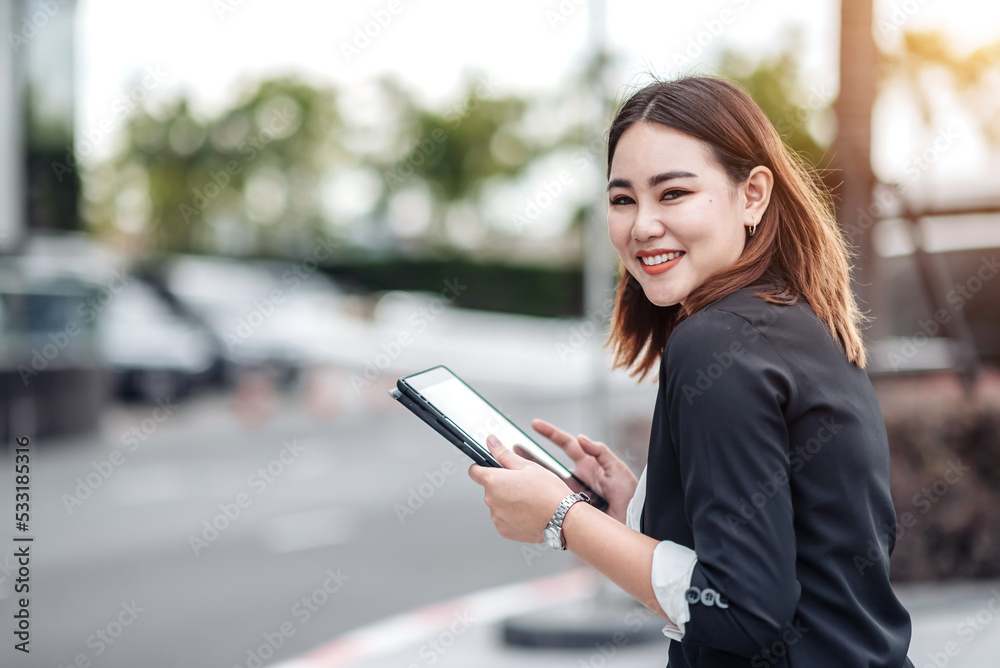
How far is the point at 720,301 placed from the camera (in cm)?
135

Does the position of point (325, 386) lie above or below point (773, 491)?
below

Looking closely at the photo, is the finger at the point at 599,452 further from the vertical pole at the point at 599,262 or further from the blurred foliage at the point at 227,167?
the blurred foliage at the point at 227,167

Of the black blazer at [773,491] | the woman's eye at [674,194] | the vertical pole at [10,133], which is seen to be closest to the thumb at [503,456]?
the black blazer at [773,491]

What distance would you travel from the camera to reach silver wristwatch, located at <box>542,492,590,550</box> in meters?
Answer: 1.41

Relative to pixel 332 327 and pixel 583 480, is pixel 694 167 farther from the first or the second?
pixel 332 327

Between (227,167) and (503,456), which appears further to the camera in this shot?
(227,167)

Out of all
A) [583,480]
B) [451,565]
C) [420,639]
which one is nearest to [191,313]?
[451,565]

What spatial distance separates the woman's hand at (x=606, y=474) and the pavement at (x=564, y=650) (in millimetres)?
2477

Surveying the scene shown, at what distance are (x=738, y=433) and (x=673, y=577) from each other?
0.23 meters

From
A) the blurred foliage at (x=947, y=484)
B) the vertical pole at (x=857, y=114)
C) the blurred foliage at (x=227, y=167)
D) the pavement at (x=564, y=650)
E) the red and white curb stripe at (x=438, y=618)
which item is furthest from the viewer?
the blurred foliage at (x=227, y=167)

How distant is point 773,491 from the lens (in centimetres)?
121

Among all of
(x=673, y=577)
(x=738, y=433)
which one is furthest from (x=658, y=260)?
(x=673, y=577)

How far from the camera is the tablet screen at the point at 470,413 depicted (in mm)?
1608

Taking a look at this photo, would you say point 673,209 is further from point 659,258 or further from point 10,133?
point 10,133
